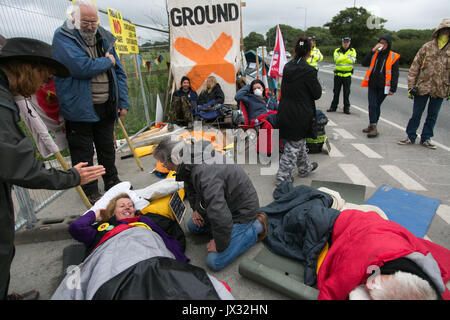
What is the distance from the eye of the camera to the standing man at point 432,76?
4.24 metres

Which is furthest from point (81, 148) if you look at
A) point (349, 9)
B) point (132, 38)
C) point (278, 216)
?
point (349, 9)

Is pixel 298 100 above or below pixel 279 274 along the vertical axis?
above

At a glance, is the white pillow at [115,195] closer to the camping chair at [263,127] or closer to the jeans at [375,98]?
the camping chair at [263,127]

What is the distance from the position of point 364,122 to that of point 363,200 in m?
4.26

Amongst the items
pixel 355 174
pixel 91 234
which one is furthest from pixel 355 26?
pixel 91 234

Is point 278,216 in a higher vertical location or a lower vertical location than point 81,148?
lower

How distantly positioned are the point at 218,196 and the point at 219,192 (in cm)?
3

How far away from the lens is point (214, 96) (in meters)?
6.93

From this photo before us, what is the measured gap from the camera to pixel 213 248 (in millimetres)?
2266

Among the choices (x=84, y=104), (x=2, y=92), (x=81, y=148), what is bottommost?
(x=81, y=148)

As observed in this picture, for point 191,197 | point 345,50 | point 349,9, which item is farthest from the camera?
point 349,9

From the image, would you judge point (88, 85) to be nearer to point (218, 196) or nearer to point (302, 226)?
point (218, 196)

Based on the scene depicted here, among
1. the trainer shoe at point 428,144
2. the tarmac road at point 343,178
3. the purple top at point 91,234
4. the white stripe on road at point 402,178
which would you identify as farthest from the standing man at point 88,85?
the trainer shoe at point 428,144

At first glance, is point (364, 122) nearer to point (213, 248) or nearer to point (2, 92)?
point (213, 248)
